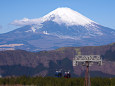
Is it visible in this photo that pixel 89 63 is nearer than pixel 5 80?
Yes

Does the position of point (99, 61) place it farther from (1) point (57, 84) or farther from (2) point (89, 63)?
(1) point (57, 84)

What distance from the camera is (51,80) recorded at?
635 feet

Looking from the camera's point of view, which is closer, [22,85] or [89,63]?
[89,63]

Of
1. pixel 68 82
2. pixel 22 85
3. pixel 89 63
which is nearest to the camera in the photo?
pixel 89 63

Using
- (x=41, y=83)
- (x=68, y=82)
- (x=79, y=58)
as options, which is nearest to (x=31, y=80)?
(x=41, y=83)

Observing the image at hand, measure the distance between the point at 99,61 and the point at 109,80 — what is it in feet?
226

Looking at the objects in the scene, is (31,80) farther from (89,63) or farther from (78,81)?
(89,63)

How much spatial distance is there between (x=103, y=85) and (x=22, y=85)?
134 feet

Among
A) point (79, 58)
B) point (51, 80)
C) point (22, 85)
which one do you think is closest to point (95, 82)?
point (51, 80)

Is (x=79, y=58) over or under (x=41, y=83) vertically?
over

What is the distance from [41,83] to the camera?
182 m

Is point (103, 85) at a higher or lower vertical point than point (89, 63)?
lower

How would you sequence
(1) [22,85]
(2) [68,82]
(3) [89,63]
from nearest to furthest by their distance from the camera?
(3) [89,63] → (1) [22,85] → (2) [68,82]

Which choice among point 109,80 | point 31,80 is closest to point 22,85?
point 31,80
